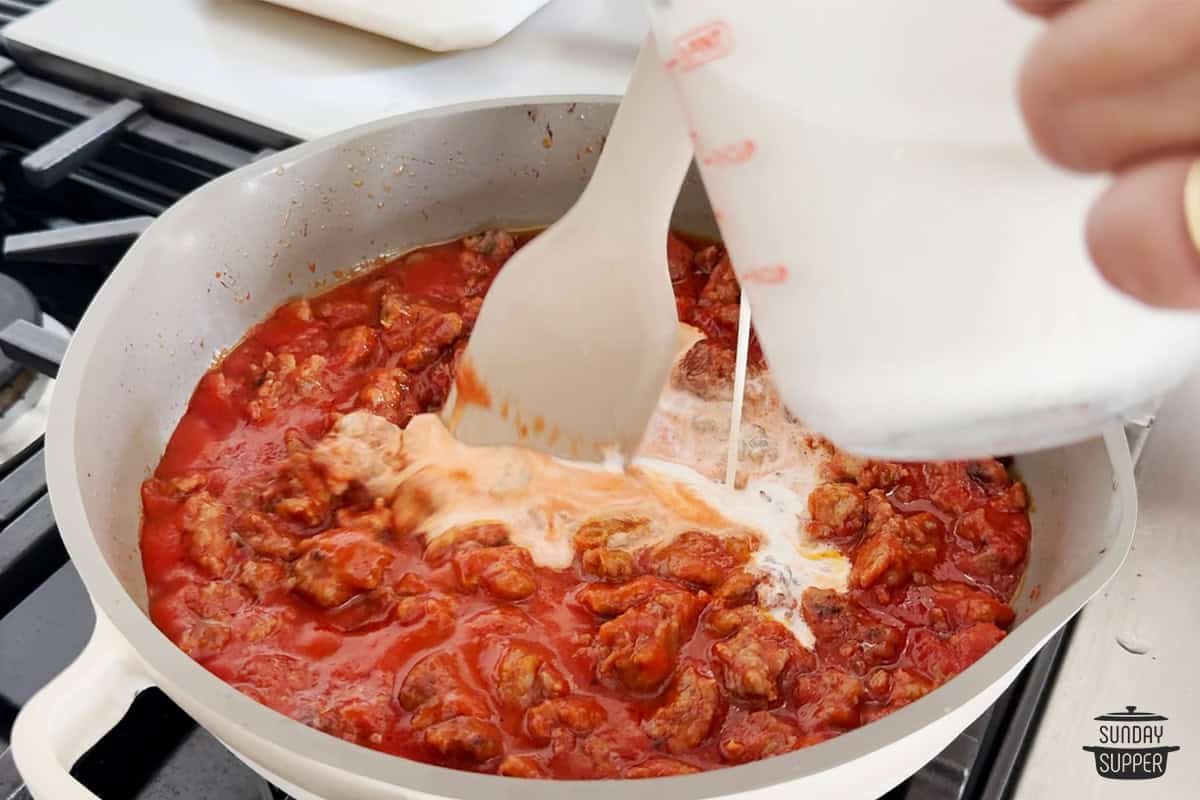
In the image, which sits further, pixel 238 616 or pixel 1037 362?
pixel 238 616

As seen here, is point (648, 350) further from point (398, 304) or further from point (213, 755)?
point (213, 755)

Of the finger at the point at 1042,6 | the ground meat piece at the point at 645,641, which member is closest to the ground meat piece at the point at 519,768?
the ground meat piece at the point at 645,641

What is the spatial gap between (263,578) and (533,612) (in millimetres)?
247

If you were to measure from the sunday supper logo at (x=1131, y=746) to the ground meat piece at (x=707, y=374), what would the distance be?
478mm

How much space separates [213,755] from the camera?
92cm

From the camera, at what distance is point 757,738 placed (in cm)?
84

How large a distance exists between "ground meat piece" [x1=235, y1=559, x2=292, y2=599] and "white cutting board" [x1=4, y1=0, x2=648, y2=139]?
0.62 meters

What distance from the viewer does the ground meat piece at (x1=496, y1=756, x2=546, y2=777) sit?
798mm

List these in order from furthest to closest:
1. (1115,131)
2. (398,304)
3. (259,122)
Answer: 1. (259,122)
2. (398,304)
3. (1115,131)

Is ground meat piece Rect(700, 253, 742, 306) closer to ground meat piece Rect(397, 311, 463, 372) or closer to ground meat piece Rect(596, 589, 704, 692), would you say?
ground meat piece Rect(397, 311, 463, 372)

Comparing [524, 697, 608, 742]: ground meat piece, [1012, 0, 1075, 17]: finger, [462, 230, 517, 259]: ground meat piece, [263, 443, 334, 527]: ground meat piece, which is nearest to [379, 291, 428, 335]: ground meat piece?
[462, 230, 517, 259]: ground meat piece

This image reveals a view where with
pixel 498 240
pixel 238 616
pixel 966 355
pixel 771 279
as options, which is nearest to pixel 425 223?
pixel 498 240

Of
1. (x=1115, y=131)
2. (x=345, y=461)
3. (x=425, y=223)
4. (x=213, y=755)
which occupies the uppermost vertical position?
(x=1115, y=131)

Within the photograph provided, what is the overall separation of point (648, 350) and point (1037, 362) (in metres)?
0.62
